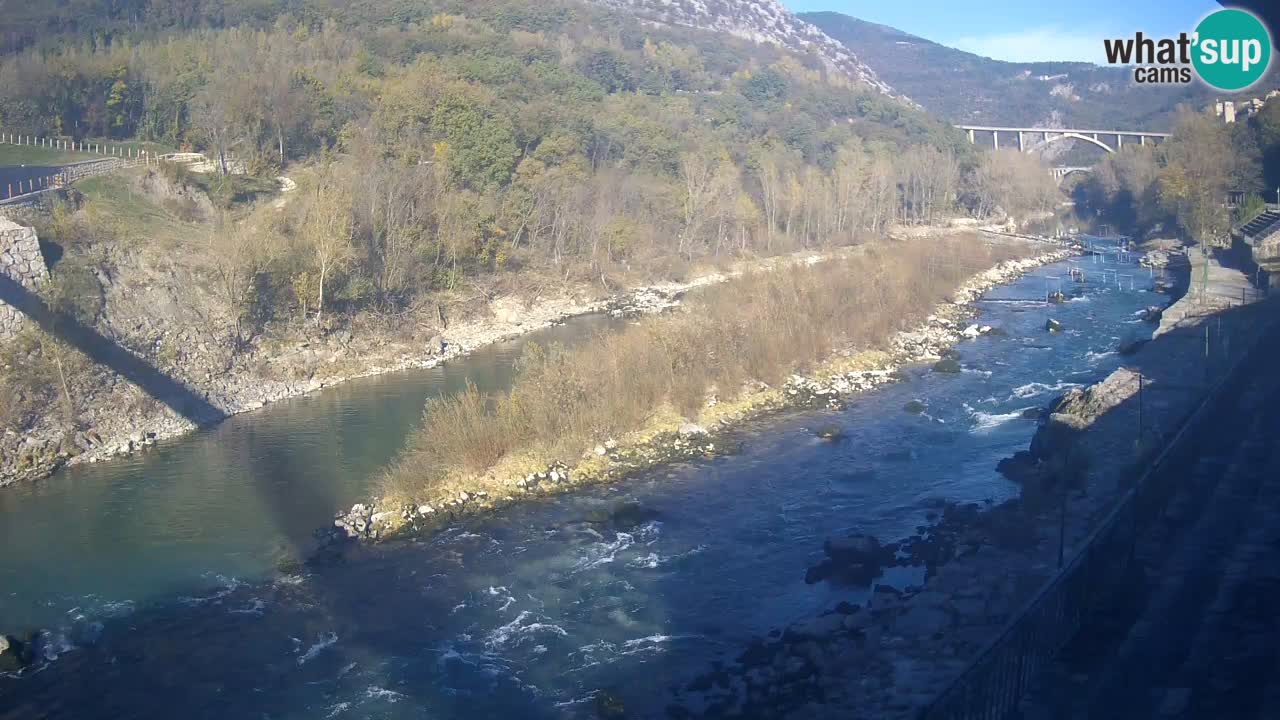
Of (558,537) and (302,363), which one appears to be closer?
(558,537)

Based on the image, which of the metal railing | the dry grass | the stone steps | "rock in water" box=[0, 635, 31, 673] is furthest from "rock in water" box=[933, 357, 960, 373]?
"rock in water" box=[0, 635, 31, 673]

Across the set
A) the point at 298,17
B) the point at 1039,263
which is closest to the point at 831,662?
the point at 1039,263

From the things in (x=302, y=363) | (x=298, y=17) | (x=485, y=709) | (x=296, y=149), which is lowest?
(x=485, y=709)

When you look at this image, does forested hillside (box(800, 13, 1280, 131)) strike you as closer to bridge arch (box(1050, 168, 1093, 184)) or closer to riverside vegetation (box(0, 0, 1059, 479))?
bridge arch (box(1050, 168, 1093, 184))

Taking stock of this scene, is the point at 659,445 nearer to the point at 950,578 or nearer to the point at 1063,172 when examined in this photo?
the point at 950,578

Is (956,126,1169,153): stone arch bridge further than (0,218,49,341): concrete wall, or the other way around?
(956,126,1169,153): stone arch bridge

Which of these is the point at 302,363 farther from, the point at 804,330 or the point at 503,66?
the point at 503,66

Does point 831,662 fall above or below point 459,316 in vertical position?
below

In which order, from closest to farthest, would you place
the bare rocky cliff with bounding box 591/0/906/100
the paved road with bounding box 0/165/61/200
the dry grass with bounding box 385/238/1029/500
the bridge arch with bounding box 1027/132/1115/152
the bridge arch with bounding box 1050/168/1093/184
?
the dry grass with bounding box 385/238/1029/500 → the paved road with bounding box 0/165/61/200 → the bridge arch with bounding box 1027/132/1115/152 → the bridge arch with bounding box 1050/168/1093/184 → the bare rocky cliff with bounding box 591/0/906/100
